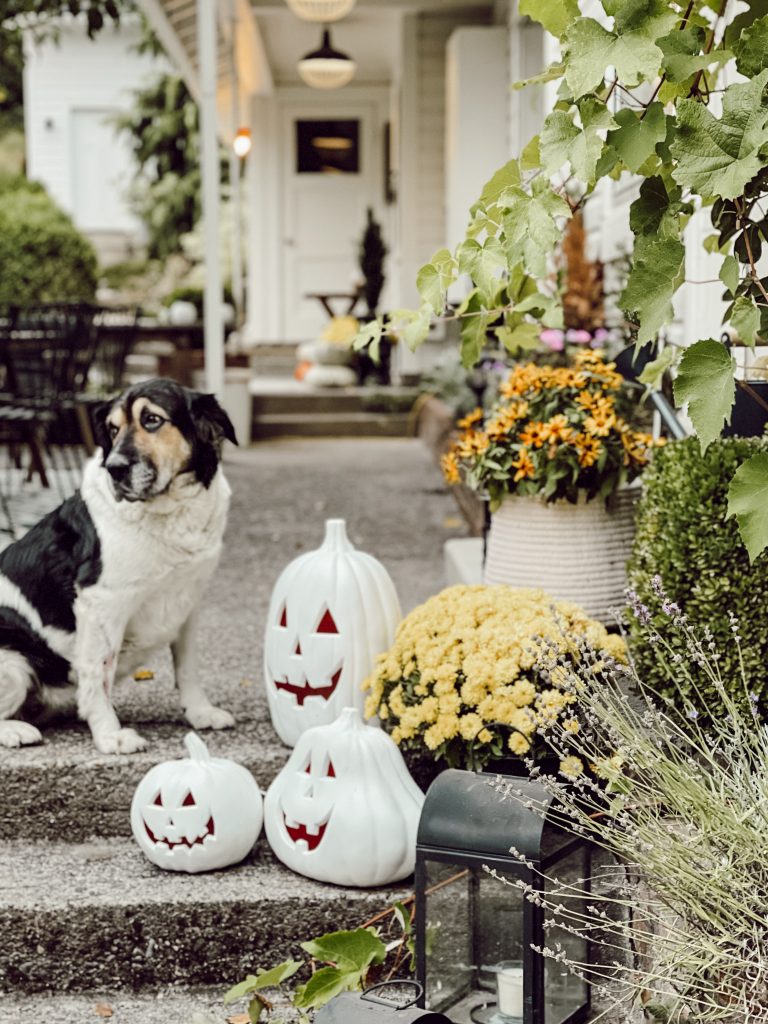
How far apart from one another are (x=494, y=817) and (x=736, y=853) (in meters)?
0.48

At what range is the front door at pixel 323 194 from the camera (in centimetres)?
1628

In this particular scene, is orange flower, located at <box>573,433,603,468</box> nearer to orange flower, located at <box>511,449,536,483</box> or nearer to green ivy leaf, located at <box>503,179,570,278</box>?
orange flower, located at <box>511,449,536,483</box>

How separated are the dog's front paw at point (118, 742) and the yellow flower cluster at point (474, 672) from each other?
0.63 m

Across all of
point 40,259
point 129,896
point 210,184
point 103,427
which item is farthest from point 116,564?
point 40,259

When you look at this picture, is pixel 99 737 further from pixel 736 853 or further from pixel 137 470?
pixel 736 853

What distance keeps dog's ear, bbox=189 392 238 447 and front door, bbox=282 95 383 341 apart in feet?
41.8

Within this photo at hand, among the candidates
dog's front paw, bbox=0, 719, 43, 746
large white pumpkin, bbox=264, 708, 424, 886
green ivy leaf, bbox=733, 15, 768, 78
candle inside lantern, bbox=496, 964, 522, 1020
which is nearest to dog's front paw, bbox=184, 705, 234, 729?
dog's front paw, bbox=0, 719, 43, 746

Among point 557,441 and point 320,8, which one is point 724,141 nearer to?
point 557,441

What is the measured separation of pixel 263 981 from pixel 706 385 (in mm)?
1640

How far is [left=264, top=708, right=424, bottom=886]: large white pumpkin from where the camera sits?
3203 mm

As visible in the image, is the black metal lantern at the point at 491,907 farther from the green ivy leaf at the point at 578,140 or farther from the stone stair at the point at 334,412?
the stone stair at the point at 334,412

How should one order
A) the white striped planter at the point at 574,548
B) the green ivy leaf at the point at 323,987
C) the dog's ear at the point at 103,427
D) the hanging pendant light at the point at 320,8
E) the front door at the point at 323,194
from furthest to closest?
the front door at the point at 323,194
the hanging pendant light at the point at 320,8
the white striped planter at the point at 574,548
the dog's ear at the point at 103,427
the green ivy leaf at the point at 323,987

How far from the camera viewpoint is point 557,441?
4.08 m

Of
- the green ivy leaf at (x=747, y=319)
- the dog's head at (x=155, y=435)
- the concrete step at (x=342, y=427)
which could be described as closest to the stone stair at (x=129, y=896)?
the dog's head at (x=155, y=435)
